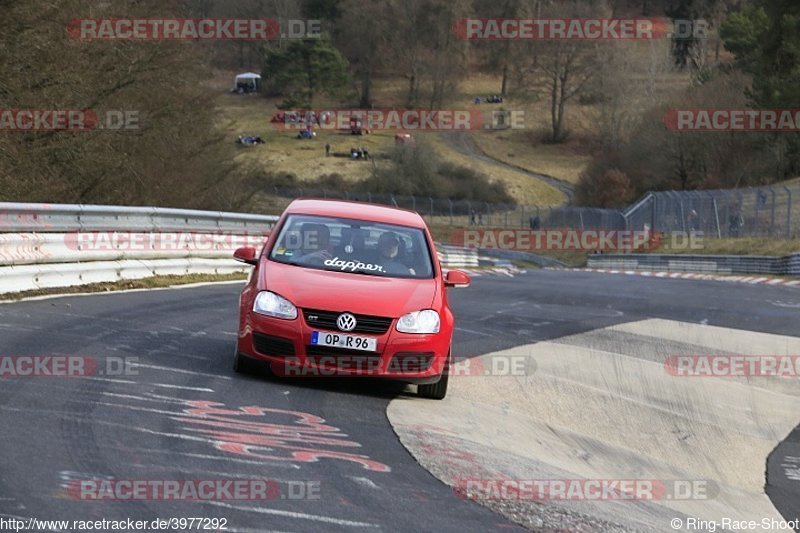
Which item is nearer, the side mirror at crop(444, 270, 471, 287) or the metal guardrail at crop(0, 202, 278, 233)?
the side mirror at crop(444, 270, 471, 287)

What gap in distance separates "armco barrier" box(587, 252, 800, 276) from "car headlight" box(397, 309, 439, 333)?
85.0ft

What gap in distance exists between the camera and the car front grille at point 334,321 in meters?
9.62

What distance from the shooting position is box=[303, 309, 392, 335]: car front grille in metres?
9.62

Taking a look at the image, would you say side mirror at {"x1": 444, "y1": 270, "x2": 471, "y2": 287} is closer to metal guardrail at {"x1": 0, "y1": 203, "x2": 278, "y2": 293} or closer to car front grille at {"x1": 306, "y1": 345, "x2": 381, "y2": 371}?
car front grille at {"x1": 306, "y1": 345, "x2": 381, "y2": 371}

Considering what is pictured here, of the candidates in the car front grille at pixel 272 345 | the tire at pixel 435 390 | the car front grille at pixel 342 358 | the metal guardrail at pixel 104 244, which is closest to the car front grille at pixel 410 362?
the car front grille at pixel 342 358

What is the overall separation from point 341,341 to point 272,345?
23.1 inches

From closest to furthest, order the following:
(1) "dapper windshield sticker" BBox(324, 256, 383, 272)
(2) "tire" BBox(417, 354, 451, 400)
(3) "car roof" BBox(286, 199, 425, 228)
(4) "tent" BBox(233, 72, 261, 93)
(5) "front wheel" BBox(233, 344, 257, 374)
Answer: (5) "front wheel" BBox(233, 344, 257, 374), (2) "tire" BBox(417, 354, 451, 400), (1) "dapper windshield sticker" BBox(324, 256, 383, 272), (3) "car roof" BBox(286, 199, 425, 228), (4) "tent" BBox(233, 72, 261, 93)

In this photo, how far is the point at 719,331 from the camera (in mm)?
18719

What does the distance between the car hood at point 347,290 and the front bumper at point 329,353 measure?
0.18m

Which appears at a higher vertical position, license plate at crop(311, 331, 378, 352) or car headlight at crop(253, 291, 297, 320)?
car headlight at crop(253, 291, 297, 320)

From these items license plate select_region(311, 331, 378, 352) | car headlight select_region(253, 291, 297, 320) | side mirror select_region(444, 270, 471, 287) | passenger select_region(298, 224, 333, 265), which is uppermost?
passenger select_region(298, 224, 333, 265)

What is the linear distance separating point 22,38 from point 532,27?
288 feet

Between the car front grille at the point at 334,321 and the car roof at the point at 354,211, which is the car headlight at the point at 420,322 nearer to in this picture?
the car front grille at the point at 334,321

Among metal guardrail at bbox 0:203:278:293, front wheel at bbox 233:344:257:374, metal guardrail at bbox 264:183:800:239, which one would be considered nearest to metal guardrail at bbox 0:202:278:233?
metal guardrail at bbox 0:203:278:293
